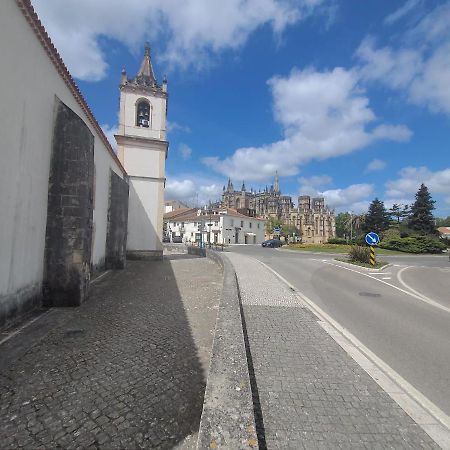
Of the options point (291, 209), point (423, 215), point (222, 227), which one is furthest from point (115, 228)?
point (291, 209)

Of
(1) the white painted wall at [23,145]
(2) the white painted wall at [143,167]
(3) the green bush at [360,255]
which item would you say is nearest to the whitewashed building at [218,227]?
(3) the green bush at [360,255]

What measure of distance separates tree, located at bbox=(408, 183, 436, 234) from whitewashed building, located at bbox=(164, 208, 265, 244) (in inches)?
1208

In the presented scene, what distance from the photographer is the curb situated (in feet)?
7.60

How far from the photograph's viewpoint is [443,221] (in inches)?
5049

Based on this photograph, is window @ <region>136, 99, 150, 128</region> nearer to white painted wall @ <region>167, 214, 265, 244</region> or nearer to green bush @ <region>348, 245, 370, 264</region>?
green bush @ <region>348, 245, 370, 264</region>

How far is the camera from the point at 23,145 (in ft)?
18.5

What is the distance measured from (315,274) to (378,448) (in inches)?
503

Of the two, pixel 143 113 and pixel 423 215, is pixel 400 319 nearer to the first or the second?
pixel 143 113

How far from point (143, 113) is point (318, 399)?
2056 centimetres

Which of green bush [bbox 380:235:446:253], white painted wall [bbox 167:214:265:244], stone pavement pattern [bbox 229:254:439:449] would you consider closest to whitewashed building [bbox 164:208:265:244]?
white painted wall [bbox 167:214:265:244]

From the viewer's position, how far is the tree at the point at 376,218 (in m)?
53.9

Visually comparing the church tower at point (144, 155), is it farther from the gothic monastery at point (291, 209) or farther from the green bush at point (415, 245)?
the gothic monastery at point (291, 209)

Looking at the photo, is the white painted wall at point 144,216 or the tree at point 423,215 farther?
the tree at point 423,215

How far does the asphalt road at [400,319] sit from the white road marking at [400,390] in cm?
12
